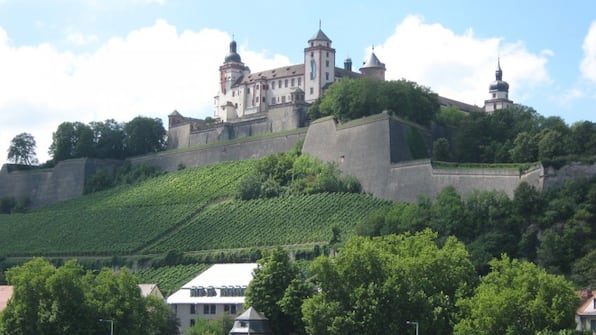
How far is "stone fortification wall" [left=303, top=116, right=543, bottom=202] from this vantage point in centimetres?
9306

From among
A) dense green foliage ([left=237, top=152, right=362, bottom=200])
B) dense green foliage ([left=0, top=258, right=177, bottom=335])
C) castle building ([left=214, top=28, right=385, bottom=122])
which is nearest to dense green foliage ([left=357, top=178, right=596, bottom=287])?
dense green foliage ([left=237, top=152, right=362, bottom=200])

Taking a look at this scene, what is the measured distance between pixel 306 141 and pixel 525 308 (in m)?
54.6

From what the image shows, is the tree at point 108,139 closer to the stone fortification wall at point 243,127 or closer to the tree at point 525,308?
the stone fortification wall at point 243,127

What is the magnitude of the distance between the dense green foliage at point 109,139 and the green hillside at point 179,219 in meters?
9.13

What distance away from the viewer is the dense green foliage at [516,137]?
9356cm

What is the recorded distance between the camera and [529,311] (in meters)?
61.7

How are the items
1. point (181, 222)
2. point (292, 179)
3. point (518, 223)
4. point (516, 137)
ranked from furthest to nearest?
1. point (292, 179)
2. point (181, 222)
3. point (516, 137)
4. point (518, 223)

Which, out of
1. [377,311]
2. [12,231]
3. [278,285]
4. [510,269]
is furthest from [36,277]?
[12,231]

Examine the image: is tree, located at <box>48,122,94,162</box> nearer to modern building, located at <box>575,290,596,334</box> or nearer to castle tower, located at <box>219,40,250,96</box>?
castle tower, located at <box>219,40,250,96</box>

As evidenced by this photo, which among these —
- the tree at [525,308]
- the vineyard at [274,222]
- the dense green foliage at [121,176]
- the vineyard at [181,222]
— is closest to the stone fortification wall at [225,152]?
the dense green foliage at [121,176]

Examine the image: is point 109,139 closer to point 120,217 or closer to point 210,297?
point 120,217

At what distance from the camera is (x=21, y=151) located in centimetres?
14538

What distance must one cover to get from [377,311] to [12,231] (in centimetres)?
6136

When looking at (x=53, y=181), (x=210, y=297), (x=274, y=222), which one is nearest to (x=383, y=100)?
(x=274, y=222)
